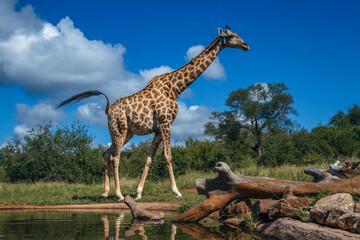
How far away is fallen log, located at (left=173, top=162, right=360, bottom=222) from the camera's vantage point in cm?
709

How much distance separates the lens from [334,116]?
176 feet

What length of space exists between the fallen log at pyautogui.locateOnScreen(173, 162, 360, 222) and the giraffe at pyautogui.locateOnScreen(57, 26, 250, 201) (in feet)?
11.5

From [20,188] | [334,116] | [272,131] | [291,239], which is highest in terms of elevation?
[334,116]

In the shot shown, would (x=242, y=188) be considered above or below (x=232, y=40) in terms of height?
below

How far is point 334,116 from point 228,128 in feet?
66.1

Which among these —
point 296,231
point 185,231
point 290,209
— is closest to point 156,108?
point 185,231

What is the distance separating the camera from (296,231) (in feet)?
18.0

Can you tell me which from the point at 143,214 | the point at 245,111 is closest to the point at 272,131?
the point at 245,111

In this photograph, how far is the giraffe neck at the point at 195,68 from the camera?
1169cm

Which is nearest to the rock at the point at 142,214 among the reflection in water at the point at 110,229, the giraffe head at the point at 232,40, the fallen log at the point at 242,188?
the reflection in water at the point at 110,229

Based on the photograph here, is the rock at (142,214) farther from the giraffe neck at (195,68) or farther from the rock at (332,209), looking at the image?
the giraffe neck at (195,68)

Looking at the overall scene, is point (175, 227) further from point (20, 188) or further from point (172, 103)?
point (20, 188)

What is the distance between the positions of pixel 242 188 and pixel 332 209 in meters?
2.05

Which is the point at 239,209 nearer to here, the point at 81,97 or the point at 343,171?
the point at 343,171
